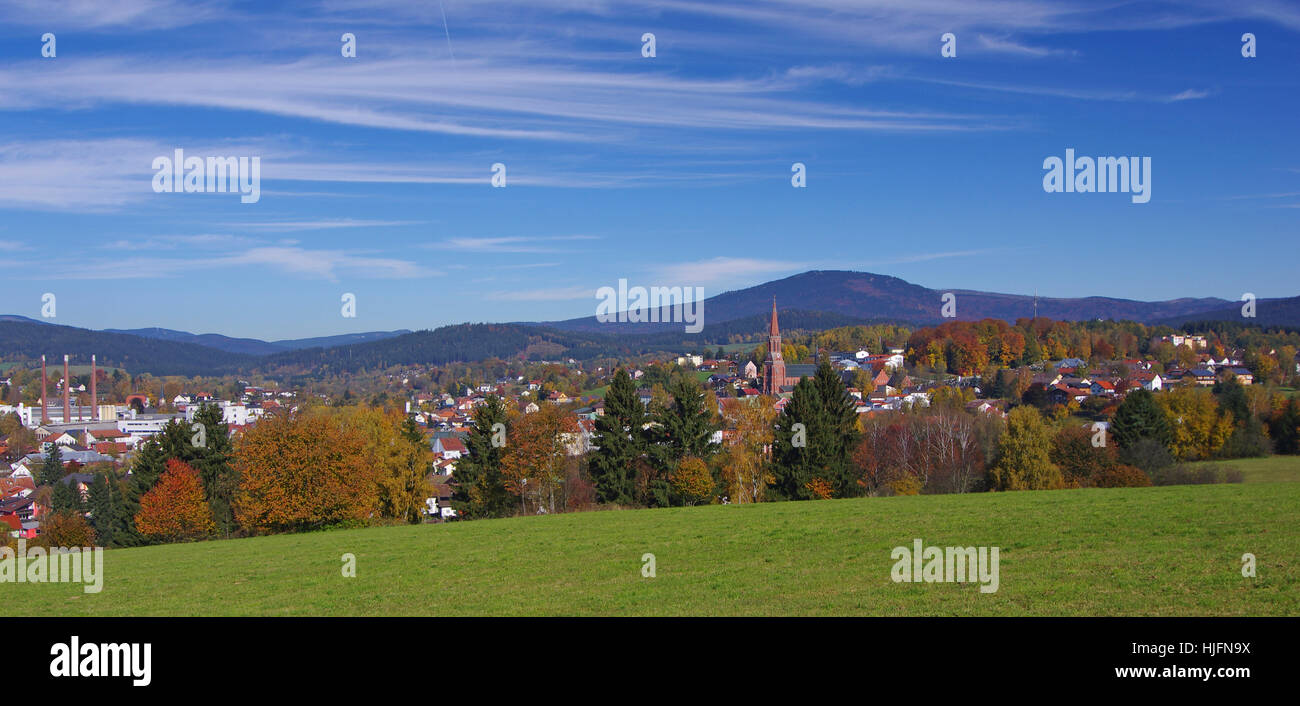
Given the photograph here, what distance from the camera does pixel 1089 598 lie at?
41.2 feet

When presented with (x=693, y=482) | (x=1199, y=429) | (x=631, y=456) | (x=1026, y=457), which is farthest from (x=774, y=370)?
(x=693, y=482)

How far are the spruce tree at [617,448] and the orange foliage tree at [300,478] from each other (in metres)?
11.4

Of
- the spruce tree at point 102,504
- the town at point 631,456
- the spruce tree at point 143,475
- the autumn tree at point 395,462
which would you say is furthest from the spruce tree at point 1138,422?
the spruce tree at point 102,504

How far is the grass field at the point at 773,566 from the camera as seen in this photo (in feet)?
43.4

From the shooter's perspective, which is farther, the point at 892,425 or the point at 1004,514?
the point at 892,425

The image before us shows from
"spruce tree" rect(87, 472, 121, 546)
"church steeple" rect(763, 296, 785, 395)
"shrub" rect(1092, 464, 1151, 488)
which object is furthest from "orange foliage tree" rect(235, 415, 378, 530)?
"church steeple" rect(763, 296, 785, 395)

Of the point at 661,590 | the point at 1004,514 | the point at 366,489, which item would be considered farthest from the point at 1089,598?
the point at 366,489

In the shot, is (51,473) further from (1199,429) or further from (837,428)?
(1199,429)

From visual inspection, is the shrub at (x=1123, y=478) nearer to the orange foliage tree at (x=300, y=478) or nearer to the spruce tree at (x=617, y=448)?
the spruce tree at (x=617, y=448)

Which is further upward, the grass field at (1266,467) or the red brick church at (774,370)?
the red brick church at (774,370)

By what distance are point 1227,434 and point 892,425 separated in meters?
22.4

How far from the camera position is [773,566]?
17688 millimetres
